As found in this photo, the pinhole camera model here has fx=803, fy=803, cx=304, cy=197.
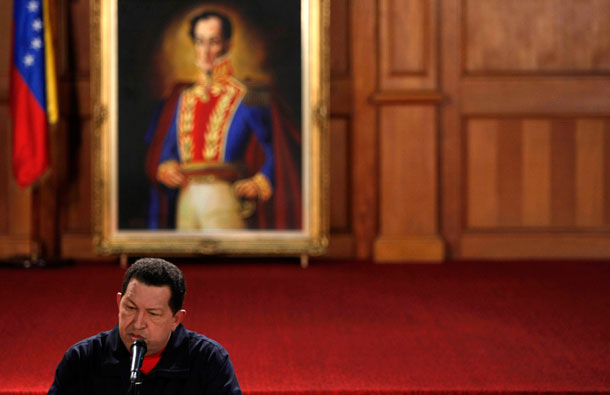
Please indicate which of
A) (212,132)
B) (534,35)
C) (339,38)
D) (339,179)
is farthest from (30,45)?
(534,35)

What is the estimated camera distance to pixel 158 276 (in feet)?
4.60

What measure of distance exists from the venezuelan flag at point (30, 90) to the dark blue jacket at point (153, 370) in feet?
13.1

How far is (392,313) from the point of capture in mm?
3582

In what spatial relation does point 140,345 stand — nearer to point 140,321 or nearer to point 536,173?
point 140,321

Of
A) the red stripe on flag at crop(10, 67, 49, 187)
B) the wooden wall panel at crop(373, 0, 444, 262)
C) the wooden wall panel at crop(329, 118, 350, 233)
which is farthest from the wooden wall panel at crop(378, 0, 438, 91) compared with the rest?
the red stripe on flag at crop(10, 67, 49, 187)

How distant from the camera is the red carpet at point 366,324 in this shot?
8.01 ft

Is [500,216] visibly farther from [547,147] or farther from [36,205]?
[36,205]

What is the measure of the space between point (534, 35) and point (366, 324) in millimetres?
3244

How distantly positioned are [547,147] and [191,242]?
8.55 ft

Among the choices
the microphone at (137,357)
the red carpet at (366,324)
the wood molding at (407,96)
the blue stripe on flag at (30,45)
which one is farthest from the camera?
the wood molding at (407,96)

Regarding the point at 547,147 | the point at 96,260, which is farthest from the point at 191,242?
the point at 547,147

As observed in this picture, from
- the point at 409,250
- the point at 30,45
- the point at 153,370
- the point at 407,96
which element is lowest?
the point at 409,250

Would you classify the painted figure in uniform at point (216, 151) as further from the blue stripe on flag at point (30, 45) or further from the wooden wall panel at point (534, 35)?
the wooden wall panel at point (534, 35)

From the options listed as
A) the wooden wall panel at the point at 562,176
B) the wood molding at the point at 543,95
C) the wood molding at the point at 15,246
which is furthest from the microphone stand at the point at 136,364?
the wooden wall panel at the point at 562,176
